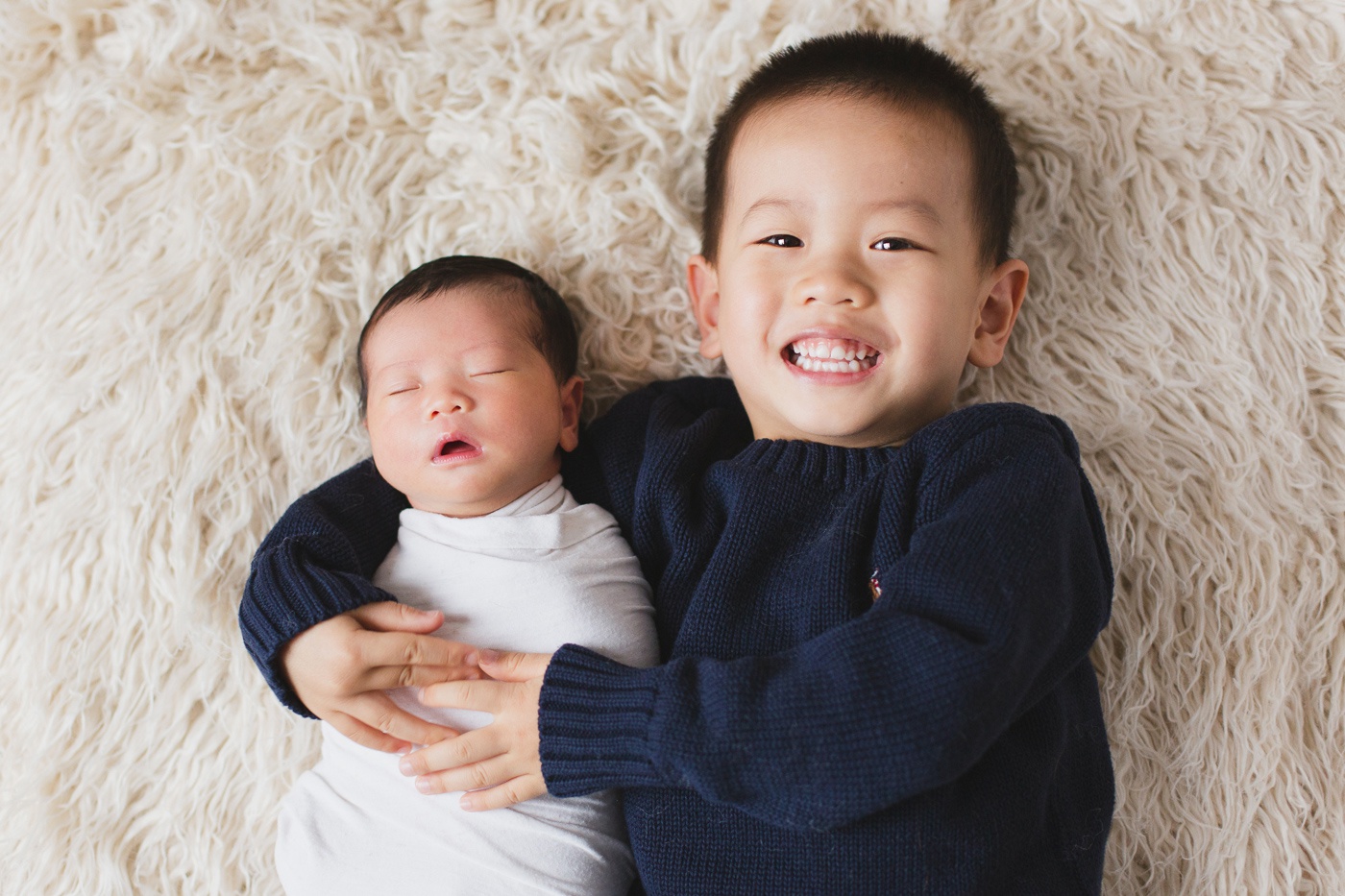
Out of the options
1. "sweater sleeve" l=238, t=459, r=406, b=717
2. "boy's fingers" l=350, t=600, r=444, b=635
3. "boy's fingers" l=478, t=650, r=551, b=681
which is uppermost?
"sweater sleeve" l=238, t=459, r=406, b=717

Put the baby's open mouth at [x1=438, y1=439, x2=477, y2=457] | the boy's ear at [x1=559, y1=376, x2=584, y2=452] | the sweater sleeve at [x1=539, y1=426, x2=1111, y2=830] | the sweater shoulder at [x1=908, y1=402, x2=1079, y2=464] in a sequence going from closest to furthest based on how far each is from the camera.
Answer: the sweater sleeve at [x1=539, y1=426, x2=1111, y2=830]
the sweater shoulder at [x1=908, y1=402, x2=1079, y2=464]
the baby's open mouth at [x1=438, y1=439, x2=477, y2=457]
the boy's ear at [x1=559, y1=376, x2=584, y2=452]

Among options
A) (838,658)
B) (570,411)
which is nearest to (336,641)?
(570,411)

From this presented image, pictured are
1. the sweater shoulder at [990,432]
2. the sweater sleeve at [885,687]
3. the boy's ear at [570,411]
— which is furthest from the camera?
the boy's ear at [570,411]

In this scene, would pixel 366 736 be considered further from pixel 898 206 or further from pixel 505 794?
pixel 898 206

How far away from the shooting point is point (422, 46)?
4.74 ft

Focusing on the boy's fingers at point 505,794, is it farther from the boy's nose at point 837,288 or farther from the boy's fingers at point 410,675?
the boy's nose at point 837,288

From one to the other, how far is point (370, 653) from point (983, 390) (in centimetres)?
81

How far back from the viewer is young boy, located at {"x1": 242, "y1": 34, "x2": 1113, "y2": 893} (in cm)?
99

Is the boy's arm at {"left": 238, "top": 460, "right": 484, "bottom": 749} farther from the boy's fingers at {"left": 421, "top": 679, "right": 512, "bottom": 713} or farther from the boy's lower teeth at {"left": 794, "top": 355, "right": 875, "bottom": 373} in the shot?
the boy's lower teeth at {"left": 794, "top": 355, "right": 875, "bottom": 373}

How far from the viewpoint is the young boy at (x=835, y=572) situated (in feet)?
3.26

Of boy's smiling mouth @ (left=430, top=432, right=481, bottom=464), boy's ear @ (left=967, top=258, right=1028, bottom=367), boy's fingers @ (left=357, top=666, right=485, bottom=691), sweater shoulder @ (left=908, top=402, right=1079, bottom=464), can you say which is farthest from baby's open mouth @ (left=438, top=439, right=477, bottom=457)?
boy's ear @ (left=967, top=258, right=1028, bottom=367)

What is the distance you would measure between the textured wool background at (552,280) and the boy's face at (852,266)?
19 centimetres

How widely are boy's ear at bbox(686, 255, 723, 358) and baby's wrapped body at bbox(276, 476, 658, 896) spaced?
0.27m

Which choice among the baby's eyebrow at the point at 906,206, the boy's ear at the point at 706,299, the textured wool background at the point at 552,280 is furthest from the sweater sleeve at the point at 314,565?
the baby's eyebrow at the point at 906,206
